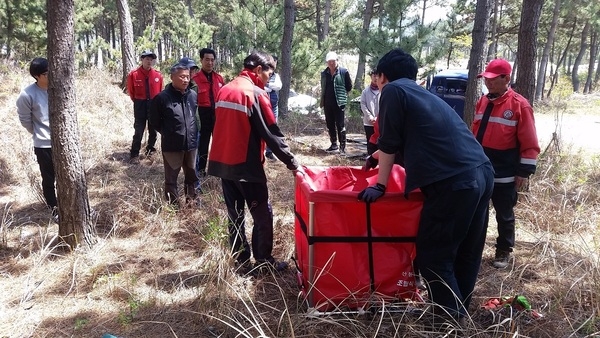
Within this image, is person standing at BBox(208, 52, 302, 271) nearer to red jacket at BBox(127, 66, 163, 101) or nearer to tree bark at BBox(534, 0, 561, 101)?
red jacket at BBox(127, 66, 163, 101)

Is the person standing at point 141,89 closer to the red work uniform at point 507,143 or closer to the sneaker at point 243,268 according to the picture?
the sneaker at point 243,268

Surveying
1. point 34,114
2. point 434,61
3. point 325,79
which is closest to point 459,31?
point 434,61

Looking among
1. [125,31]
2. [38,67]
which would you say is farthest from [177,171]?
[125,31]

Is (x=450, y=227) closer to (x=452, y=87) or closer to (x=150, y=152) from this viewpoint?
(x=150, y=152)

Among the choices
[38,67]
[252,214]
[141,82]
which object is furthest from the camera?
[141,82]

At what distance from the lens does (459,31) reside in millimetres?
20500

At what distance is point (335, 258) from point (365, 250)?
0.61ft

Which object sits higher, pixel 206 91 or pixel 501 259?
pixel 206 91

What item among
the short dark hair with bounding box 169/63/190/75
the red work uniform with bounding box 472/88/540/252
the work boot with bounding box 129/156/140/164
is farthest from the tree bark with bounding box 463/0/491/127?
the work boot with bounding box 129/156/140/164

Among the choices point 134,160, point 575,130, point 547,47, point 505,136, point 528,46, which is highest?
point 547,47

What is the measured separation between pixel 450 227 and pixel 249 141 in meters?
1.52

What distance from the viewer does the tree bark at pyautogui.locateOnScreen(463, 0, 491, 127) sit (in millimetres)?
5938

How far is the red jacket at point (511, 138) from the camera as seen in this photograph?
332 centimetres

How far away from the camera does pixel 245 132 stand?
124 inches
